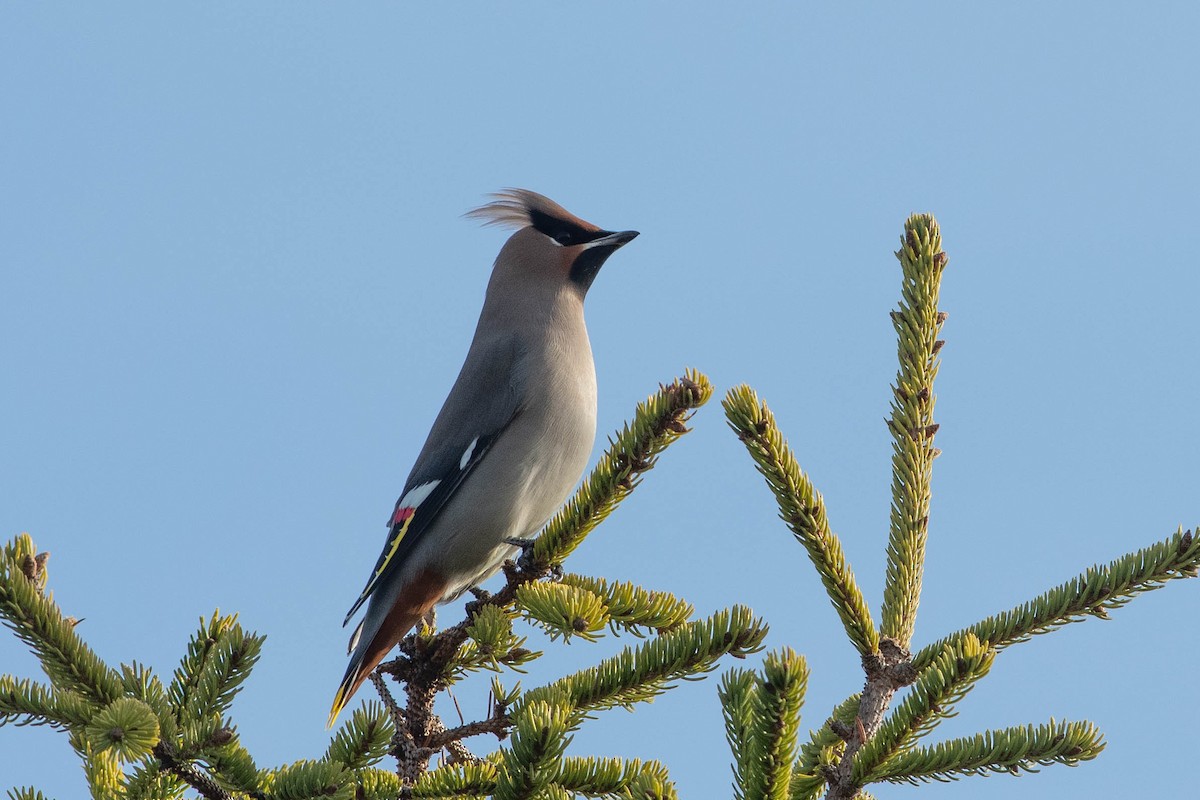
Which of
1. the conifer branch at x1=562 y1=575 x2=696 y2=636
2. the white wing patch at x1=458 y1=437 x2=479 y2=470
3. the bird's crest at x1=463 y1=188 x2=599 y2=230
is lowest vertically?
the conifer branch at x1=562 y1=575 x2=696 y2=636

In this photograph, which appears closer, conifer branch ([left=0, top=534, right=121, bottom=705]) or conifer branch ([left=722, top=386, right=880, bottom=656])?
conifer branch ([left=0, top=534, right=121, bottom=705])

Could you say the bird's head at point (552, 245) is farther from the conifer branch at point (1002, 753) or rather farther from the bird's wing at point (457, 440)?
the conifer branch at point (1002, 753)

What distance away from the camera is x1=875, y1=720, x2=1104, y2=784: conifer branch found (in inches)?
78.7

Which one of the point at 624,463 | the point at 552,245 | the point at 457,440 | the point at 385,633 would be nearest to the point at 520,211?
the point at 552,245

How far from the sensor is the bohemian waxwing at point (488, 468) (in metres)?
4.02

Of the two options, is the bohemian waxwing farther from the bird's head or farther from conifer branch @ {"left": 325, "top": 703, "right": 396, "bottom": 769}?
conifer branch @ {"left": 325, "top": 703, "right": 396, "bottom": 769}

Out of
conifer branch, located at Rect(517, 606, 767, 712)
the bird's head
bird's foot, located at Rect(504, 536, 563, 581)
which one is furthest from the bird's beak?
conifer branch, located at Rect(517, 606, 767, 712)

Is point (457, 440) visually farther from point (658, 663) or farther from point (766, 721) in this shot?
point (766, 721)

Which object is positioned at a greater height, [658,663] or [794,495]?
[794,495]

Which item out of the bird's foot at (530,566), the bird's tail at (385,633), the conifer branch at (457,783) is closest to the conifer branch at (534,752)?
the conifer branch at (457,783)

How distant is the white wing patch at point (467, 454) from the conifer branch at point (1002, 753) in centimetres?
247

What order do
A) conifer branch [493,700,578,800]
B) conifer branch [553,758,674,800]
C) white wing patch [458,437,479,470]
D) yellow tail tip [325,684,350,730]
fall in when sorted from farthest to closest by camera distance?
white wing patch [458,437,479,470] → yellow tail tip [325,684,350,730] → conifer branch [553,758,674,800] → conifer branch [493,700,578,800]

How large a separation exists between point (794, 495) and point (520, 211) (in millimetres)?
3331

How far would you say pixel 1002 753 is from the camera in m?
2.03
